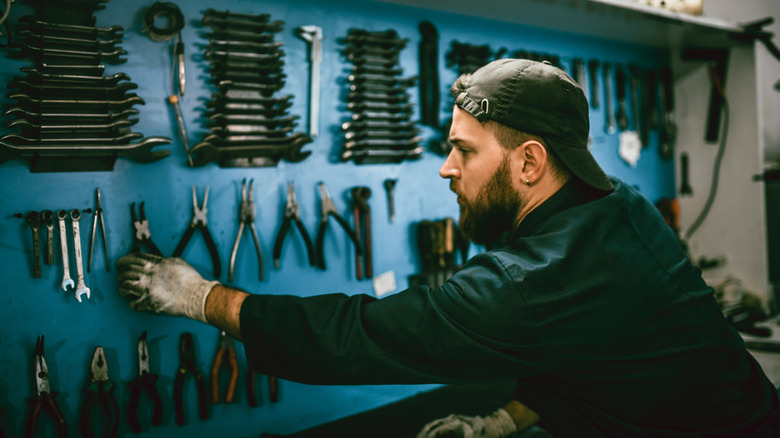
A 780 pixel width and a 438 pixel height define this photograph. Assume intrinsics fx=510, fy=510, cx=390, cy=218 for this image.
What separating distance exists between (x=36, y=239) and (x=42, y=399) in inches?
17.1

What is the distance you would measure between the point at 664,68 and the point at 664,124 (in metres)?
0.34

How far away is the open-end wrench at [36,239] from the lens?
139cm

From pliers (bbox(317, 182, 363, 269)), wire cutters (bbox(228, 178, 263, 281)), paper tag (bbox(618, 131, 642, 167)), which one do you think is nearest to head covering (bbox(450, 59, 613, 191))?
pliers (bbox(317, 182, 363, 269))


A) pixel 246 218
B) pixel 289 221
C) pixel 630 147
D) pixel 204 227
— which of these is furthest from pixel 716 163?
pixel 204 227

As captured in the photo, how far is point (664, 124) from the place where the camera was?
3146 mm

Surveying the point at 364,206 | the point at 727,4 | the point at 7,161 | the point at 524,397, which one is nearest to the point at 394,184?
the point at 364,206

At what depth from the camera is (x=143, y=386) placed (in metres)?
1.53

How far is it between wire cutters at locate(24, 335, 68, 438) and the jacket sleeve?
25.8 inches

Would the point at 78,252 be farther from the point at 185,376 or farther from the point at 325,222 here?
the point at 325,222

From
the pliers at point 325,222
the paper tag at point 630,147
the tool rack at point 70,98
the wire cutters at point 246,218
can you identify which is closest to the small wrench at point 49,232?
the tool rack at point 70,98

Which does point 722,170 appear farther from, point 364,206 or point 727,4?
point 364,206

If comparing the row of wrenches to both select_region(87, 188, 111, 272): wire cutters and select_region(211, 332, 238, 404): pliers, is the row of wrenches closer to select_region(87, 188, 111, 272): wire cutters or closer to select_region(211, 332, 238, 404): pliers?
select_region(87, 188, 111, 272): wire cutters

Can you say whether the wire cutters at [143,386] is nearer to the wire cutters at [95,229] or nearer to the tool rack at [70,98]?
the wire cutters at [95,229]

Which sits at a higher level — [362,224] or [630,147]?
[630,147]
